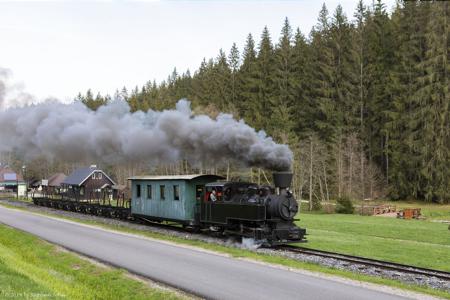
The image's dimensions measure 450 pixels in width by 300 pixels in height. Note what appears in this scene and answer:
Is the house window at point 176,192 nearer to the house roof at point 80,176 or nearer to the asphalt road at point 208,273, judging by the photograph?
the asphalt road at point 208,273

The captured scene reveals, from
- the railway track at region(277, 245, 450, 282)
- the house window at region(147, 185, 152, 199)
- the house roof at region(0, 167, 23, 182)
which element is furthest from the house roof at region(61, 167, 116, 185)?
the railway track at region(277, 245, 450, 282)

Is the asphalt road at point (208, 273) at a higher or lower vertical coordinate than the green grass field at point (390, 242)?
higher

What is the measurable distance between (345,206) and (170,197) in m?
22.4

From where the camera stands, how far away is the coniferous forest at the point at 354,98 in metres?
47.0

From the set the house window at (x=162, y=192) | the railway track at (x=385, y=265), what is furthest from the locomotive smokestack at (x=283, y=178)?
the house window at (x=162, y=192)

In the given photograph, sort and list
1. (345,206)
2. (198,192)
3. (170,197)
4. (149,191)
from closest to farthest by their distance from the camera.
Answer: (198,192) → (170,197) → (149,191) → (345,206)

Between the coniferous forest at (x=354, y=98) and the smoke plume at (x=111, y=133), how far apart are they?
17.8 meters

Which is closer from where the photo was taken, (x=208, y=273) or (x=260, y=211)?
(x=208, y=273)

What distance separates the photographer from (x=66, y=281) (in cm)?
1183

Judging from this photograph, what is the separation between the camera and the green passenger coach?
2139 cm

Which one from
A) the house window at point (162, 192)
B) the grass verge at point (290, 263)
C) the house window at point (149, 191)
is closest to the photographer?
the grass verge at point (290, 263)

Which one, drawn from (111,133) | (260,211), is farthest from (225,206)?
(111,133)

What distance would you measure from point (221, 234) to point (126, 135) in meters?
10.2

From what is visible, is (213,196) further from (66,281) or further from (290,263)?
(66,281)
